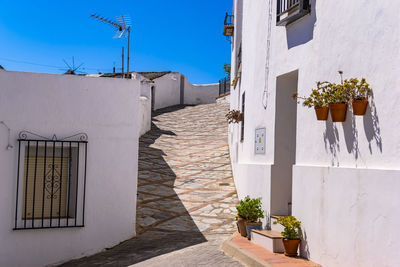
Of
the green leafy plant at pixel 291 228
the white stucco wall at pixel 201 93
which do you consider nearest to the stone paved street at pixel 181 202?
the green leafy plant at pixel 291 228

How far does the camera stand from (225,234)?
8609mm

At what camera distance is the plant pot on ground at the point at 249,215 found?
7.57 meters

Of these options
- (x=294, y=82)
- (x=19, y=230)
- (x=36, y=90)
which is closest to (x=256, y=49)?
(x=294, y=82)

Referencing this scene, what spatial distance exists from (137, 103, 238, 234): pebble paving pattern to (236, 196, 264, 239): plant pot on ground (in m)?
1.04

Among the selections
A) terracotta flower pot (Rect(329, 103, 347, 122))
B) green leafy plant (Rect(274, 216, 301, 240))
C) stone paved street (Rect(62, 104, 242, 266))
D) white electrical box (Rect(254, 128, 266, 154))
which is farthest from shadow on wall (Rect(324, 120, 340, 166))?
white electrical box (Rect(254, 128, 266, 154))

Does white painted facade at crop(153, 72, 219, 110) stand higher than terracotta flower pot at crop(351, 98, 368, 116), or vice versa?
white painted facade at crop(153, 72, 219, 110)

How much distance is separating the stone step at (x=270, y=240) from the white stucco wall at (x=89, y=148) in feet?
8.73

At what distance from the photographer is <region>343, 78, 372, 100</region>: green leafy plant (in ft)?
15.9

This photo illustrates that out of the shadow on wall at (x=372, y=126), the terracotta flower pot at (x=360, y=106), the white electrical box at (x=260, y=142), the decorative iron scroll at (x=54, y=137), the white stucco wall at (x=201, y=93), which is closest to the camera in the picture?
the shadow on wall at (x=372, y=126)

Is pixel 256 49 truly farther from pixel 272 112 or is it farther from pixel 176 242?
pixel 176 242

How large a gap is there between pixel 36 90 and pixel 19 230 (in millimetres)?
2436

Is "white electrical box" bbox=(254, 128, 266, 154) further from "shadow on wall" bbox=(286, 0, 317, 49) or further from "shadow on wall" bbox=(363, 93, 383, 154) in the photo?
"shadow on wall" bbox=(363, 93, 383, 154)

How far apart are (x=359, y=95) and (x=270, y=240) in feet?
8.74

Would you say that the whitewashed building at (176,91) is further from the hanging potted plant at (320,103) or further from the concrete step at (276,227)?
the hanging potted plant at (320,103)
